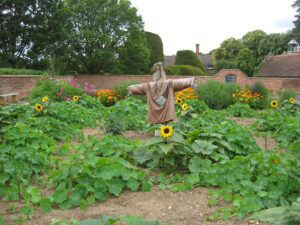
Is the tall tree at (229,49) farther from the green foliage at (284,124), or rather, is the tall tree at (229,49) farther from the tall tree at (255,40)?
the green foliage at (284,124)

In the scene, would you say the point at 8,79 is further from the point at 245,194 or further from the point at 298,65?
the point at 298,65

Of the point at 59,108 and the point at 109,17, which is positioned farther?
the point at 109,17

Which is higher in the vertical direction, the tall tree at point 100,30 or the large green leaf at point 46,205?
the tall tree at point 100,30

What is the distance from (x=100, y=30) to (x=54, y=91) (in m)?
10.7

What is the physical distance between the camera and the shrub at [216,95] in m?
10.1

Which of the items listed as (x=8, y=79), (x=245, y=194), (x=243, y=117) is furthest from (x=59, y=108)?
(x=8, y=79)

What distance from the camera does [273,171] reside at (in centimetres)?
283

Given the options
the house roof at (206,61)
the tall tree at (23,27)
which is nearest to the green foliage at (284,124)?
the tall tree at (23,27)

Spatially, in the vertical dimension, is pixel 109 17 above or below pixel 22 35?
above

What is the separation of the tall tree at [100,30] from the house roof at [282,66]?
66.2 ft

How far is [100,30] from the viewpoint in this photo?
61.1 feet

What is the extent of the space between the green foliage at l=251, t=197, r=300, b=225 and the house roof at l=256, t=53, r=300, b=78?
3269cm

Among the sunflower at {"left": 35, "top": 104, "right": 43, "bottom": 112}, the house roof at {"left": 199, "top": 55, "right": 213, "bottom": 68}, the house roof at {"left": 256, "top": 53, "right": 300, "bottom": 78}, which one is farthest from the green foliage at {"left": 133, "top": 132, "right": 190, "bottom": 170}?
the house roof at {"left": 199, "top": 55, "right": 213, "bottom": 68}

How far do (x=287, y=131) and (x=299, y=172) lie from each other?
2.23 metres
